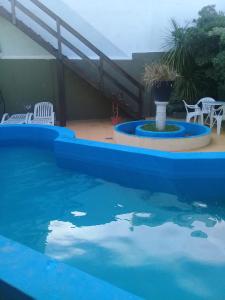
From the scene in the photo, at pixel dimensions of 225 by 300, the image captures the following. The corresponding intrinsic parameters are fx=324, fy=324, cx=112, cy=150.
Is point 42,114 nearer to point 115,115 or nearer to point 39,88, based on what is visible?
point 39,88

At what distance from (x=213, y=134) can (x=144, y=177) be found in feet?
10.2

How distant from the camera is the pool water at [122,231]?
9.80 feet

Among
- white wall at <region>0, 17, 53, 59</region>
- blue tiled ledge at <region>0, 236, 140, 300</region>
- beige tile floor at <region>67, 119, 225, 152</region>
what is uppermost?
white wall at <region>0, 17, 53, 59</region>

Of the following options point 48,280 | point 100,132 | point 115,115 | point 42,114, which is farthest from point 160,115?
point 48,280

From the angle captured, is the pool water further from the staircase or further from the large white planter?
the staircase

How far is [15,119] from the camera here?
27.3 feet

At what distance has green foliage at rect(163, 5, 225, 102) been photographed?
806 cm

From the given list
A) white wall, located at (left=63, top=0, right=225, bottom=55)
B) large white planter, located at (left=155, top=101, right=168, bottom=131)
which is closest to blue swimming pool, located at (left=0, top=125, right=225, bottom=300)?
large white planter, located at (left=155, top=101, right=168, bottom=131)

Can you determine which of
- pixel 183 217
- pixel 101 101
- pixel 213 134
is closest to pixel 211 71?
pixel 213 134

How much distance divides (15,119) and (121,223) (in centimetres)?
532

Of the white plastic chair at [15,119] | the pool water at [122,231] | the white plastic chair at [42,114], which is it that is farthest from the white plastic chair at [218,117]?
the white plastic chair at [15,119]

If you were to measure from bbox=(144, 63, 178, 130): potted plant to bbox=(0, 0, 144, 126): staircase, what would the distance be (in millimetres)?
1671

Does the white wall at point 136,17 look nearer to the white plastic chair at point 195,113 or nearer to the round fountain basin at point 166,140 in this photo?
the white plastic chair at point 195,113

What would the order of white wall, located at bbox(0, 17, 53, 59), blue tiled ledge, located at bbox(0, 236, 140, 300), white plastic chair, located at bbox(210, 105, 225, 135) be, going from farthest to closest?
white wall, located at bbox(0, 17, 53, 59)
white plastic chair, located at bbox(210, 105, 225, 135)
blue tiled ledge, located at bbox(0, 236, 140, 300)
